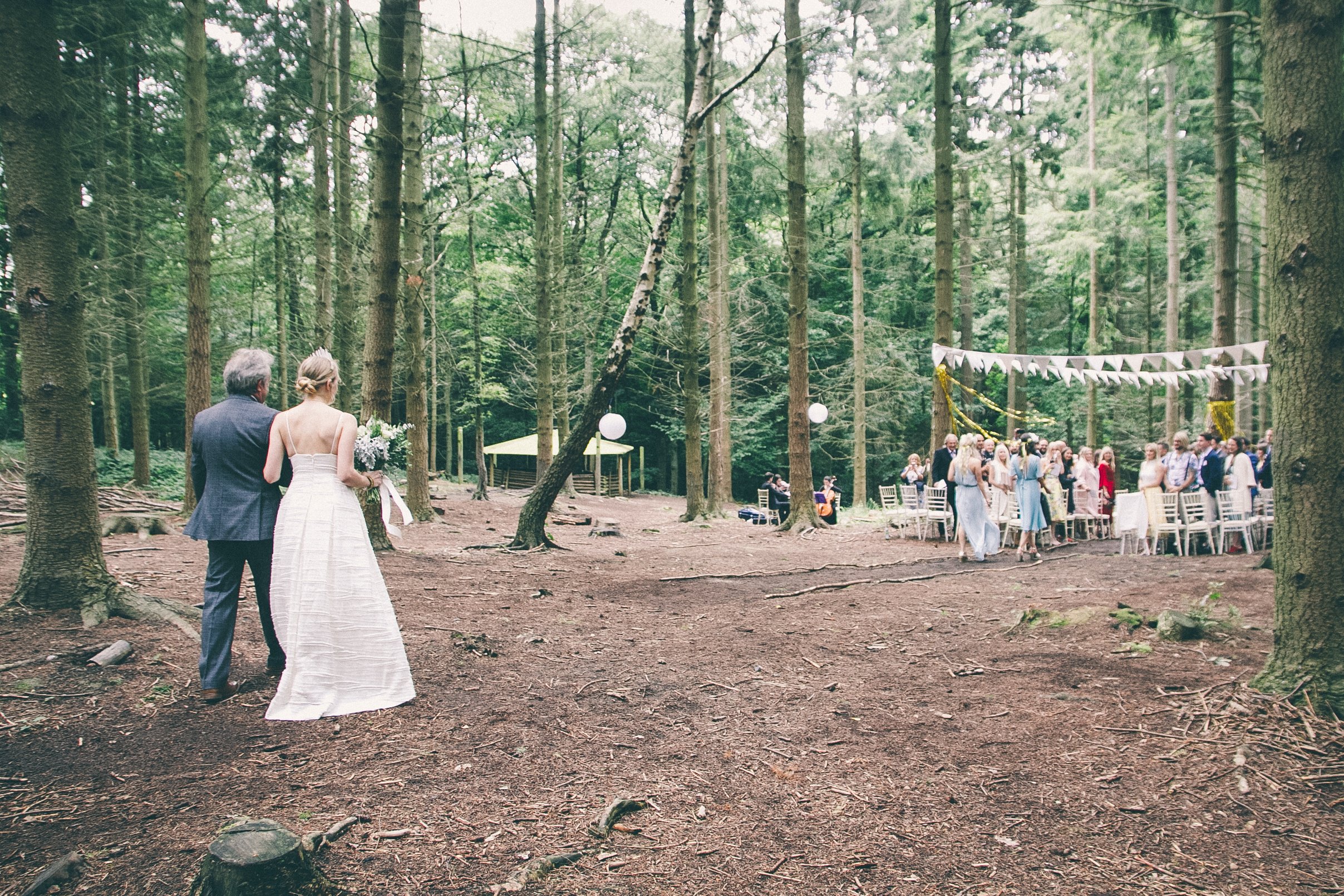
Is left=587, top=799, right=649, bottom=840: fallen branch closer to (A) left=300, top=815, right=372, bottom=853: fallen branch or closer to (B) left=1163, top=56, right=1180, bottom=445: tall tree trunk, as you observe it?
(A) left=300, top=815, right=372, bottom=853: fallen branch

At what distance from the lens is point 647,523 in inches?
712

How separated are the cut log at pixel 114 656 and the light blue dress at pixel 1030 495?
425 inches

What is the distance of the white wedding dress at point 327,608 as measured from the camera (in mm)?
3738

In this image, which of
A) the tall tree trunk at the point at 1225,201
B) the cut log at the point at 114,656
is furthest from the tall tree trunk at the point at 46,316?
the tall tree trunk at the point at 1225,201

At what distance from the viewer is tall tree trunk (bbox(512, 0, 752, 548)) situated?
9.02 m

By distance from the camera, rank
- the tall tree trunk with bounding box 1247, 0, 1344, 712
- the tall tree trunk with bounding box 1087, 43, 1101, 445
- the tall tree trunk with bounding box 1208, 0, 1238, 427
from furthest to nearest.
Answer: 1. the tall tree trunk with bounding box 1087, 43, 1101, 445
2. the tall tree trunk with bounding box 1208, 0, 1238, 427
3. the tall tree trunk with bounding box 1247, 0, 1344, 712

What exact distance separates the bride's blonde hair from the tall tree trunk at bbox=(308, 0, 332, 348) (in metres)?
9.27

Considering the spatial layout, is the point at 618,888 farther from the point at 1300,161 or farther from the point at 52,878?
the point at 1300,161

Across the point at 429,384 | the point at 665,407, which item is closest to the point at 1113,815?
the point at 429,384


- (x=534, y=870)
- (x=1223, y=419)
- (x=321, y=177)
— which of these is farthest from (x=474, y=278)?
(x=534, y=870)

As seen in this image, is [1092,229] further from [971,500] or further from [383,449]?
[383,449]

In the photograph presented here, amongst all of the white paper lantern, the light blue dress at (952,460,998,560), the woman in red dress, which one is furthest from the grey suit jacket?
the white paper lantern

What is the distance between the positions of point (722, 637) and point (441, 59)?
23.5m

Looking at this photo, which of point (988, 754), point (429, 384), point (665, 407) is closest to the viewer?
point (988, 754)
